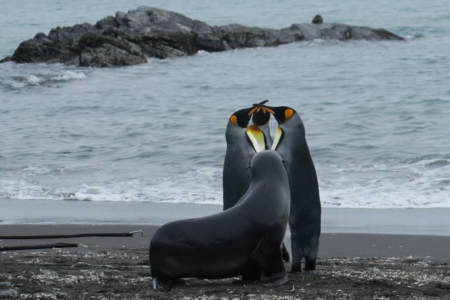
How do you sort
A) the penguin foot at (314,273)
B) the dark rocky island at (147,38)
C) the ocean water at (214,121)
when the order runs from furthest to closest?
the dark rocky island at (147,38)
the ocean water at (214,121)
the penguin foot at (314,273)

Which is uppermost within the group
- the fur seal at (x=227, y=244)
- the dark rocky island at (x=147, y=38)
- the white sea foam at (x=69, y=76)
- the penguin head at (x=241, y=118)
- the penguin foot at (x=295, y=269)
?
the dark rocky island at (x=147, y=38)

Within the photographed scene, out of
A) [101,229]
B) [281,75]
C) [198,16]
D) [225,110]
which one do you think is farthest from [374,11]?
[101,229]

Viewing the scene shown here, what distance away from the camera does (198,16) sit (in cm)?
4666

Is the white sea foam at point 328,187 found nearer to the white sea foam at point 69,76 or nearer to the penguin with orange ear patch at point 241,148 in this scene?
the penguin with orange ear patch at point 241,148

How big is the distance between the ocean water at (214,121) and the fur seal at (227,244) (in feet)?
11.5

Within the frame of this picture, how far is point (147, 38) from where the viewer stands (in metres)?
25.4

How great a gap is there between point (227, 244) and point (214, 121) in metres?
9.62

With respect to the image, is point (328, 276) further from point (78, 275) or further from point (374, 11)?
point (374, 11)

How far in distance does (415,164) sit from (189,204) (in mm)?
3680

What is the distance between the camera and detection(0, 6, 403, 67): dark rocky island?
75.4 feet

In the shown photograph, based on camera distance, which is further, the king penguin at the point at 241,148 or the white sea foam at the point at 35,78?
the white sea foam at the point at 35,78

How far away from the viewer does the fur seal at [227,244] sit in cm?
288

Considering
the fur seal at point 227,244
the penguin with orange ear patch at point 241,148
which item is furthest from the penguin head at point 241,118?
the fur seal at point 227,244

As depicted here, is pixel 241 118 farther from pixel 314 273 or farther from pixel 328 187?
pixel 328 187
